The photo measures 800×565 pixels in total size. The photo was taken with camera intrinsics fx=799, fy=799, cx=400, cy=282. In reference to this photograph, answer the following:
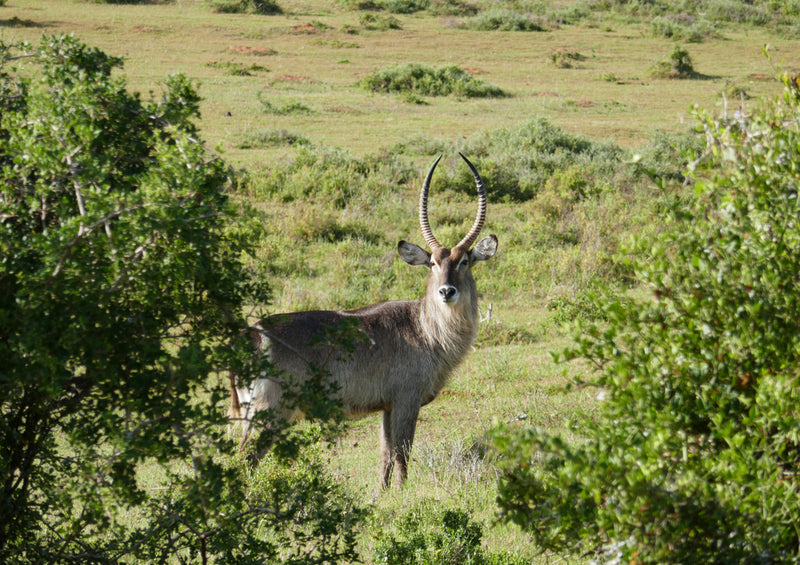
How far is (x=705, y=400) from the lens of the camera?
2.96 meters

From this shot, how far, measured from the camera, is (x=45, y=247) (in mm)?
3025

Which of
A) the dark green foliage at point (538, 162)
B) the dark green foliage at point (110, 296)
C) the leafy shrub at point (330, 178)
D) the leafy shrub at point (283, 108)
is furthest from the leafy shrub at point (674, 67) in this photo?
the dark green foliage at point (110, 296)

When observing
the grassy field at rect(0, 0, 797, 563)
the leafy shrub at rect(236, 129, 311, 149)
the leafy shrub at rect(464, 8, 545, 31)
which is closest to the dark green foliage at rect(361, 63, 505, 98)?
the grassy field at rect(0, 0, 797, 563)

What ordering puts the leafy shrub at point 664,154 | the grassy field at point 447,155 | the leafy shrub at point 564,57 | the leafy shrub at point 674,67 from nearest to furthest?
1. the grassy field at point 447,155
2. the leafy shrub at point 664,154
3. the leafy shrub at point 674,67
4. the leafy shrub at point 564,57

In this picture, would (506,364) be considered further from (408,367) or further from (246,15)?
(246,15)

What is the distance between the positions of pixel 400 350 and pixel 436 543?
2.75m

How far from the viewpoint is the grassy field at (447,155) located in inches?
327

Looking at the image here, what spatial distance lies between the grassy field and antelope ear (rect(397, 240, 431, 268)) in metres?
1.47

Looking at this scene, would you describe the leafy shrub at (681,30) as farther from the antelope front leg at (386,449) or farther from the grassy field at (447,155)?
the antelope front leg at (386,449)

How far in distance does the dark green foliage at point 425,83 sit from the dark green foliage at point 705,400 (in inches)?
1004

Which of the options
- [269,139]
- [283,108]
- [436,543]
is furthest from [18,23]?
[436,543]

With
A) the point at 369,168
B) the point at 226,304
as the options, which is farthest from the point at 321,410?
the point at 369,168

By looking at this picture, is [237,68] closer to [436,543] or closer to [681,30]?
[681,30]

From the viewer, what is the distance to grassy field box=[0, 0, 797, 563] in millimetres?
8297
